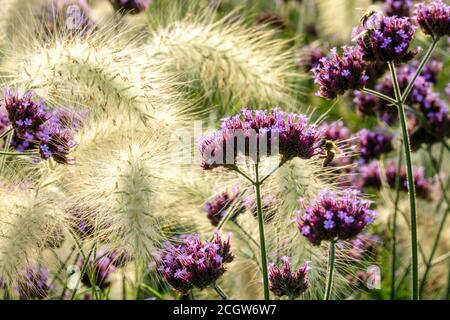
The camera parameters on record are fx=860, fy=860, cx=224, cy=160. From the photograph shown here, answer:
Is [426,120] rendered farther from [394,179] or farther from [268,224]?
[268,224]

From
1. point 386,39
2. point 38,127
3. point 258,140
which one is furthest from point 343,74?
point 38,127

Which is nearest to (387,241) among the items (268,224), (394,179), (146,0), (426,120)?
(394,179)

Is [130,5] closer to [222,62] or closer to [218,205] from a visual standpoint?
[222,62]

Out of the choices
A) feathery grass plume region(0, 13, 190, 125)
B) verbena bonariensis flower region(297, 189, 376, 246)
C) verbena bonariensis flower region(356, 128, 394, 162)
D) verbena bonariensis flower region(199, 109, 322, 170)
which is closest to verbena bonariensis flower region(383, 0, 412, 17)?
verbena bonariensis flower region(356, 128, 394, 162)

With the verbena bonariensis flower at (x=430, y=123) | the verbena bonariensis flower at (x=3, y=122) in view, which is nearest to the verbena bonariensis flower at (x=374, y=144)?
the verbena bonariensis flower at (x=430, y=123)

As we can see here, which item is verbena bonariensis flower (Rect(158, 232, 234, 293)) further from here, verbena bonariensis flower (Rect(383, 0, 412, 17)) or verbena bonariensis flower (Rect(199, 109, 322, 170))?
verbena bonariensis flower (Rect(383, 0, 412, 17))
